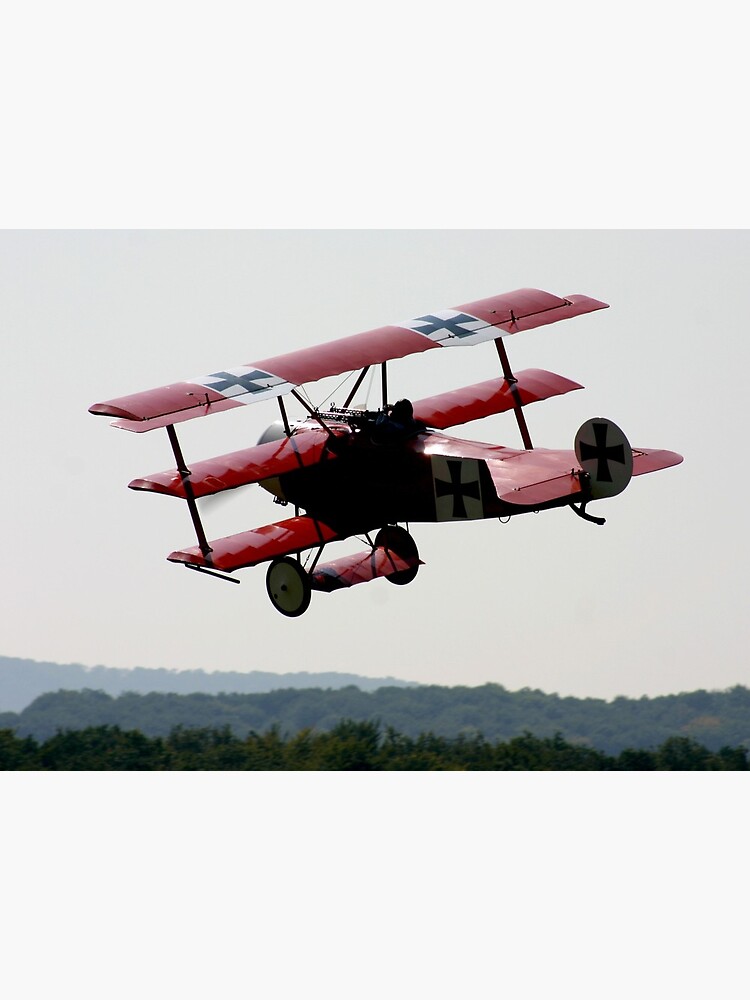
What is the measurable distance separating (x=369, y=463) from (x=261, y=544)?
1740mm

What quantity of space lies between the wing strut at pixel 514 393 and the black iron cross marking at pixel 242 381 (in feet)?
12.9

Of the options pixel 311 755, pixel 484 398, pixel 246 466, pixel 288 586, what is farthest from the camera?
pixel 311 755

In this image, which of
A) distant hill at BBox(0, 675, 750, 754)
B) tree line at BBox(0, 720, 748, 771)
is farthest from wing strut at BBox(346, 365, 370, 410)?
distant hill at BBox(0, 675, 750, 754)

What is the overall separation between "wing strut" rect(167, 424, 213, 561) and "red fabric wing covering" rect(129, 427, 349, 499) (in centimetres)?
5

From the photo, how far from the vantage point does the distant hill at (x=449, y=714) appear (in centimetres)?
6844

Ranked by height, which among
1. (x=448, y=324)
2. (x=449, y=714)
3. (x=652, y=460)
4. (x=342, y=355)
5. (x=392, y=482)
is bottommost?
(x=392, y=482)

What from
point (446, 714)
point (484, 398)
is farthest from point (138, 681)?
point (484, 398)

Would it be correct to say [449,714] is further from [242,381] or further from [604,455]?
[604,455]

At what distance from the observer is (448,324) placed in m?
26.6

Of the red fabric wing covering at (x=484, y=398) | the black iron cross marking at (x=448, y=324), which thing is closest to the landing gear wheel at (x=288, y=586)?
the red fabric wing covering at (x=484, y=398)

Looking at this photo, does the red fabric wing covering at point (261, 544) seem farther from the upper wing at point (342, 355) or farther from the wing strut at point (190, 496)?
the upper wing at point (342, 355)

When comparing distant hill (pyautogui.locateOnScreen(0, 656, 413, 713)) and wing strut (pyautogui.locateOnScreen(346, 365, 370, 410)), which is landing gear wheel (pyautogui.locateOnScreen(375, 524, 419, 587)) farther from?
distant hill (pyautogui.locateOnScreen(0, 656, 413, 713))

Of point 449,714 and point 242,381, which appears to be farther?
point 449,714

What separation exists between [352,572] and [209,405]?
3.30 meters
